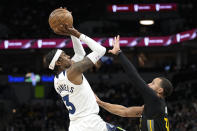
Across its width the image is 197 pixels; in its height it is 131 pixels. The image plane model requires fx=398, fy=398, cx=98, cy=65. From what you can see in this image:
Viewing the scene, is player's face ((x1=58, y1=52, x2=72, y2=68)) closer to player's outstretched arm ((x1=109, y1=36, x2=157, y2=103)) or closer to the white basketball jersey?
the white basketball jersey

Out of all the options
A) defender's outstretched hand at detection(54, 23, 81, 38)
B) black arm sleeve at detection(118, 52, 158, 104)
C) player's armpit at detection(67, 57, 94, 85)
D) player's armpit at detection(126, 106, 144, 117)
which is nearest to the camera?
black arm sleeve at detection(118, 52, 158, 104)

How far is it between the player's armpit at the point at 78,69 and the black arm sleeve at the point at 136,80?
0.43 metres

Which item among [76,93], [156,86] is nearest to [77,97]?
[76,93]

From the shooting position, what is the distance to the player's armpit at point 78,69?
15.4 ft

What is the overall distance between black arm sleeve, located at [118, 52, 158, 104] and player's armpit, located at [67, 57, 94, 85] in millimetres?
429

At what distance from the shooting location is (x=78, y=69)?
470cm

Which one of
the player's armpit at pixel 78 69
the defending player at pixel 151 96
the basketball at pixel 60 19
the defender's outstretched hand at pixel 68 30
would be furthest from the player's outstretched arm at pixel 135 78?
the basketball at pixel 60 19

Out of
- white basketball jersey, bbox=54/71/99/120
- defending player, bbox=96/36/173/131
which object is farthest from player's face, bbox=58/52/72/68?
defending player, bbox=96/36/173/131

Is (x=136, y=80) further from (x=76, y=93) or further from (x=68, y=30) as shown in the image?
(x=68, y=30)

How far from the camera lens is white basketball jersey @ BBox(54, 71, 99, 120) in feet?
15.9

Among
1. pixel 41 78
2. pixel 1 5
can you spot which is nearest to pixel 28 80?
pixel 41 78

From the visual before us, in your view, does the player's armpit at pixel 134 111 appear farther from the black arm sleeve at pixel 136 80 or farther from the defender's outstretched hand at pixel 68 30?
the defender's outstretched hand at pixel 68 30

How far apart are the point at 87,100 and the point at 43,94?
1778 cm

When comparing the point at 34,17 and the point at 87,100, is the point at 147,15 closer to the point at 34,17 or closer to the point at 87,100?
the point at 34,17
